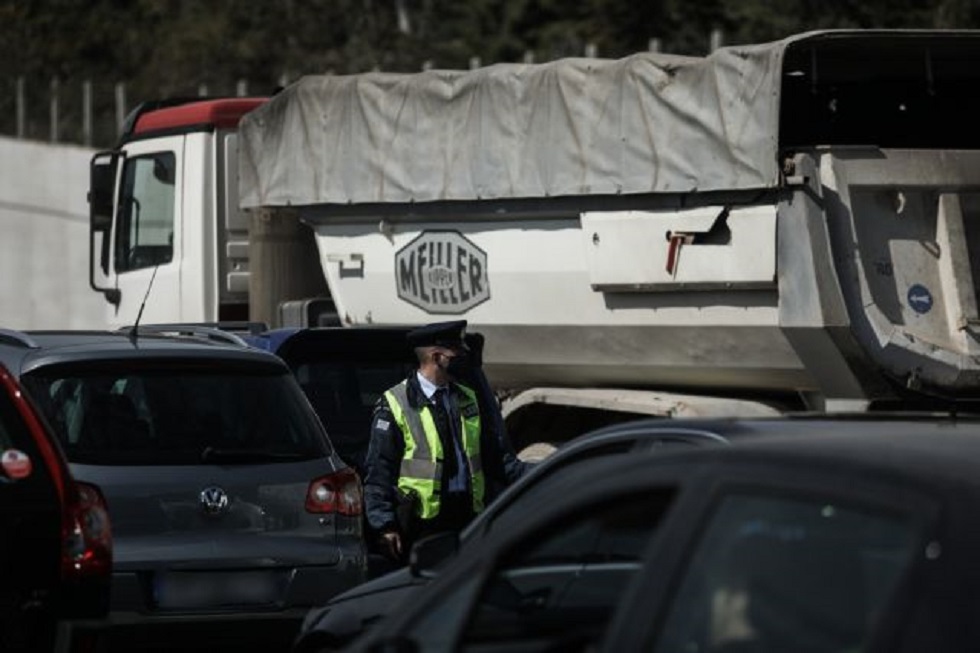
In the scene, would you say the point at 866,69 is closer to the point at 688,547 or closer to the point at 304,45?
the point at 688,547

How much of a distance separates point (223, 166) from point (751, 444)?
1222 centimetres

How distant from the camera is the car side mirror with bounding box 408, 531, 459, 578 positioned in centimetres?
611

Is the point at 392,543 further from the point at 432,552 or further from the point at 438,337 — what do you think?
the point at 432,552

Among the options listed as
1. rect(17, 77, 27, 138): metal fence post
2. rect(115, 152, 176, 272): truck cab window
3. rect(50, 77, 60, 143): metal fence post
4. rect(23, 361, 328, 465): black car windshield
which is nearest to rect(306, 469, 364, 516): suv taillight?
rect(23, 361, 328, 465): black car windshield

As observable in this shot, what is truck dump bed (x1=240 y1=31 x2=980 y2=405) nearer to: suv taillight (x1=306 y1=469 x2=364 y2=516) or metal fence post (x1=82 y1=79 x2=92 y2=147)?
suv taillight (x1=306 y1=469 x2=364 y2=516)

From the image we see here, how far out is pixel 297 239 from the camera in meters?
15.0

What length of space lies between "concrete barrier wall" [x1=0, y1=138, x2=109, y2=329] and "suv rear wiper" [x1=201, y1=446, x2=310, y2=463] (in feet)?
77.6

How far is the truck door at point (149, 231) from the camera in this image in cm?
1658

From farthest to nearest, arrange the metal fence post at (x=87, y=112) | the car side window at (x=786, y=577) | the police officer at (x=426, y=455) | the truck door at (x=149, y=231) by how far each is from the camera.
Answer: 1. the metal fence post at (x=87, y=112)
2. the truck door at (x=149, y=231)
3. the police officer at (x=426, y=455)
4. the car side window at (x=786, y=577)

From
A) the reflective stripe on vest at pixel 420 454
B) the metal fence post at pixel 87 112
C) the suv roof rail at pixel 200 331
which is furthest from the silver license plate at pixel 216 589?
the metal fence post at pixel 87 112

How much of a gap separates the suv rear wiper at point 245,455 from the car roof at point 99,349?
0.40m

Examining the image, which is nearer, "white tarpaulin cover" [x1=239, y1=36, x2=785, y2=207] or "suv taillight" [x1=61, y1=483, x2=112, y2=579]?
"suv taillight" [x1=61, y1=483, x2=112, y2=579]

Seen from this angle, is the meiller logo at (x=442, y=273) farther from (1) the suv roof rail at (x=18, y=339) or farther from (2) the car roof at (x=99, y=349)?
(1) the suv roof rail at (x=18, y=339)

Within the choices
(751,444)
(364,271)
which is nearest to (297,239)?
(364,271)
